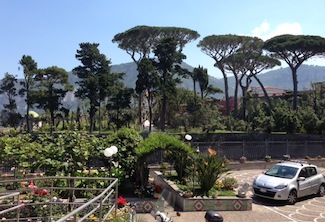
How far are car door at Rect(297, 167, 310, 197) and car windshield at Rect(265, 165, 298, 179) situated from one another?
222 mm

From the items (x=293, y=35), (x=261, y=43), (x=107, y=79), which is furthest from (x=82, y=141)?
(x=261, y=43)

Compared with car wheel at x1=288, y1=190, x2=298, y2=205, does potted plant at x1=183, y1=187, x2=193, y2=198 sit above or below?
above

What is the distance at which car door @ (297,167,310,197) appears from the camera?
12195mm

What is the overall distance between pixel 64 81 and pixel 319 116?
24183 mm

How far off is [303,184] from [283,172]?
73 centimetres

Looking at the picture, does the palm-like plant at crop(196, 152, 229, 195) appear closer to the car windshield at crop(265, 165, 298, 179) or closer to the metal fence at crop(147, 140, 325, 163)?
the car windshield at crop(265, 165, 298, 179)

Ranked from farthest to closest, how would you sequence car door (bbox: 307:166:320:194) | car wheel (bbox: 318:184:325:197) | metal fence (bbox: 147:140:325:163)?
metal fence (bbox: 147:140:325:163)
car wheel (bbox: 318:184:325:197)
car door (bbox: 307:166:320:194)

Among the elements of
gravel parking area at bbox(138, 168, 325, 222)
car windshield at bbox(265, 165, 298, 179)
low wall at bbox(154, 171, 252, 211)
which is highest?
car windshield at bbox(265, 165, 298, 179)

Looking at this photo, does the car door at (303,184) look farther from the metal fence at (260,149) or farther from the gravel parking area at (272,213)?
the metal fence at (260,149)

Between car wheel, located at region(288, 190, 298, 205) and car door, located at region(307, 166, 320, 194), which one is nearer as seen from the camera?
car wheel, located at region(288, 190, 298, 205)

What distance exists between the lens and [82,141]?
427 inches

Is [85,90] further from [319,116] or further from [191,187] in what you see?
[191,187]

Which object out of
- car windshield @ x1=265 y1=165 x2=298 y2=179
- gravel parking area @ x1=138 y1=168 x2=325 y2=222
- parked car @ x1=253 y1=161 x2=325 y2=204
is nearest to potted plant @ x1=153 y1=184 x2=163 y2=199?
gravel parking area @ x1=138 y1=168 x2=325 y2=222

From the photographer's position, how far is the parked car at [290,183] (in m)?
11.7
